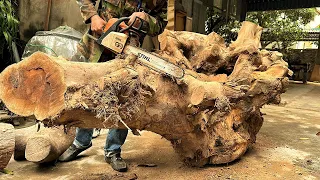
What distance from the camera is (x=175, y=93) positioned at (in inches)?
87.2

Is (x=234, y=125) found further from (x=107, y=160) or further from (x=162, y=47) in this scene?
(x=107, y=160)

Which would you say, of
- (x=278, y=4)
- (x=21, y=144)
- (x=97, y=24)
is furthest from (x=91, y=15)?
(x=278, y=4)

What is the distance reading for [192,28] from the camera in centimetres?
757

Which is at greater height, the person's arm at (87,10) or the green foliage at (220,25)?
the green foliage at (220,25)

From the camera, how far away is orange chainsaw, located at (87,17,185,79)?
6.42 ft

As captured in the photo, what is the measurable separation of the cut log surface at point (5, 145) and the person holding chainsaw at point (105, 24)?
0.48m

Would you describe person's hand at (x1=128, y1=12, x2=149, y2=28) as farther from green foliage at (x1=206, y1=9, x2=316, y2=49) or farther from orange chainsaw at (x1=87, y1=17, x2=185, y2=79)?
green foliage at (x1=206, y1=9, x2=316, y2=49)

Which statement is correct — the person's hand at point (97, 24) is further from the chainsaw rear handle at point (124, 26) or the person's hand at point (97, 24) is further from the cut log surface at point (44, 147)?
the cut log surface at point (44, 147)

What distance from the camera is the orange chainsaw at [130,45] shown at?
1.96 metres

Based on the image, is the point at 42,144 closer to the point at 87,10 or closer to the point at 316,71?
the point at 87,10

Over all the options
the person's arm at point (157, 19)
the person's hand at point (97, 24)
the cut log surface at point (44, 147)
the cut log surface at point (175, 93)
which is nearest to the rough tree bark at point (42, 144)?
the cut log surface at point (44, 147)

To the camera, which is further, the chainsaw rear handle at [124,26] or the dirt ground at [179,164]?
the dirt ground at [179,164]

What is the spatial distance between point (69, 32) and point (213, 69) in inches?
103

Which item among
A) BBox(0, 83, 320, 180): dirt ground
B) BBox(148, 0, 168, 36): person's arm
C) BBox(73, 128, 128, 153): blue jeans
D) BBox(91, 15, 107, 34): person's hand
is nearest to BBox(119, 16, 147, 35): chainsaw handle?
BBox(148, 0, 168, 36): person's arm
